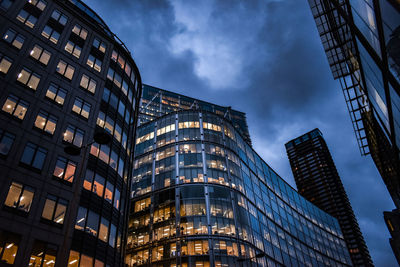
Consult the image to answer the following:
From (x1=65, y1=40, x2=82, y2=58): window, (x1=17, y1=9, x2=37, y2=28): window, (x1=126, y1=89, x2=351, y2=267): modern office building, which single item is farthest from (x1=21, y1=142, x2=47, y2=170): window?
(x1=126, y1=89, x2=351, y2=267): modern office building

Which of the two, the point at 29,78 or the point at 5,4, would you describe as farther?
the point at 5,4

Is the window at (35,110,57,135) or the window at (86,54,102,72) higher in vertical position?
the window at (86,54,102,72)

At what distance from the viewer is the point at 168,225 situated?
56.1m

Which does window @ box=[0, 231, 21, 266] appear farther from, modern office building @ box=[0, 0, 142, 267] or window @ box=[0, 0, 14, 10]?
window @ box=[0, 0, 14, 10]

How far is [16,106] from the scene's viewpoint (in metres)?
30.0

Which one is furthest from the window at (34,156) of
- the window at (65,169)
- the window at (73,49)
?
the window at (73,49)

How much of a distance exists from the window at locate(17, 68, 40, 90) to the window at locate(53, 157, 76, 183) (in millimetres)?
9040

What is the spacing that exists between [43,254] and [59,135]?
12326 mm

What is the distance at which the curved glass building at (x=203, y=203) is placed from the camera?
5334cm

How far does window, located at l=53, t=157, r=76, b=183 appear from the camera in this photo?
30.0 metres

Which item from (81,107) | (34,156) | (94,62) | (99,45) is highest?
(99,45)

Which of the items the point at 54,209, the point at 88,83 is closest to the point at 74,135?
the point at 88,83

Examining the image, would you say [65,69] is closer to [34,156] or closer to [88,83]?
[88,83]

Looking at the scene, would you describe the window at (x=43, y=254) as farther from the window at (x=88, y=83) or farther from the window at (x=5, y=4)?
the window at (x=5, y=4)
